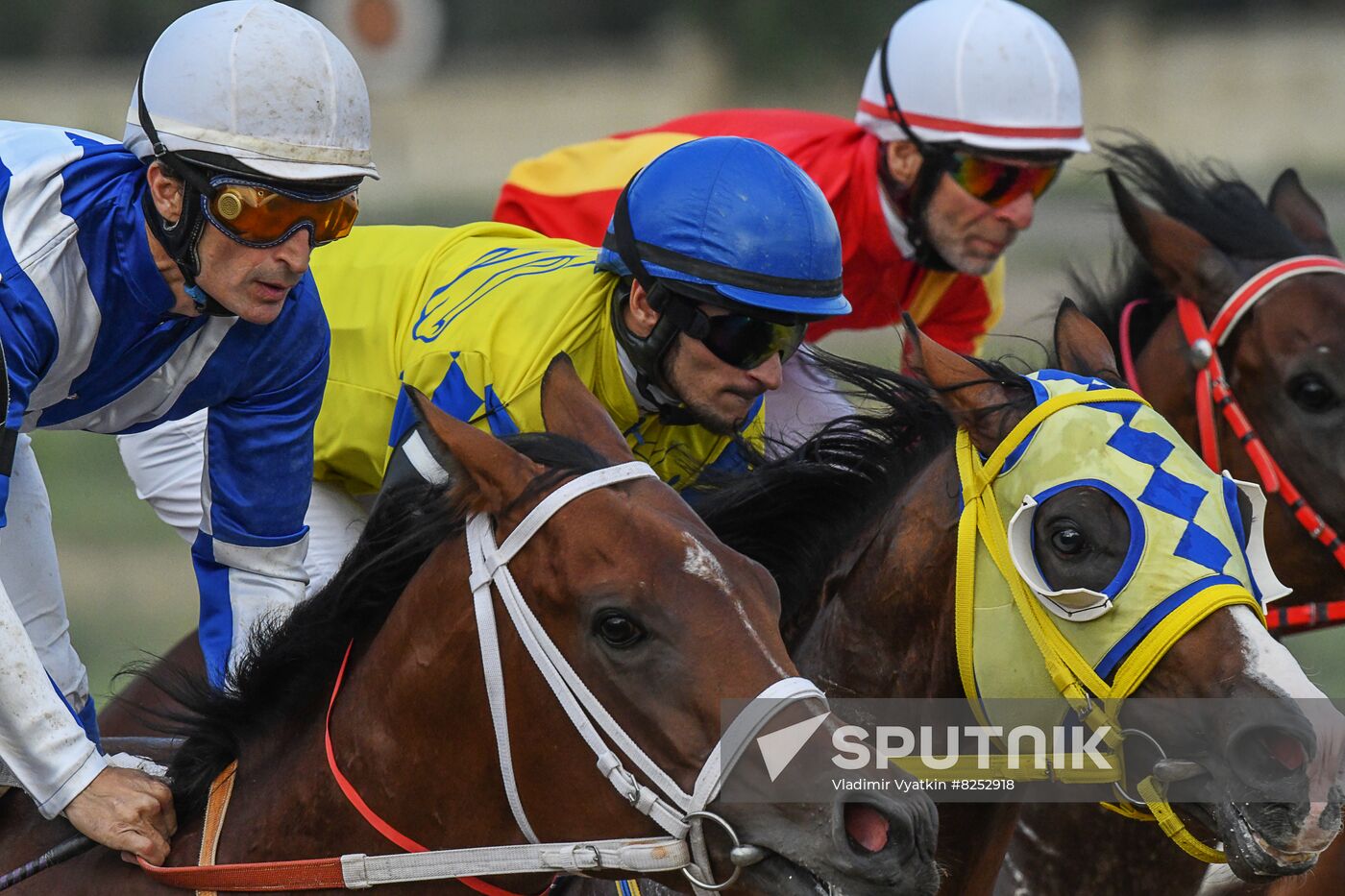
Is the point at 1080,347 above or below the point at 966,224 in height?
above

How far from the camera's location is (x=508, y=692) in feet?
7.95

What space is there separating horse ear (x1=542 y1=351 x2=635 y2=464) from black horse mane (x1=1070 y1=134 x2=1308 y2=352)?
1.95 meters

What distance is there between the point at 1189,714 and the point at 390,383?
1931 mm

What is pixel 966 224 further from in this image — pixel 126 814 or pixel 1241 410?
pixel 126 814

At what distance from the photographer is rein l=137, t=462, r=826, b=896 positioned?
2.31 m

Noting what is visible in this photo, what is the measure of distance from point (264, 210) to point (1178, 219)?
2515 mm

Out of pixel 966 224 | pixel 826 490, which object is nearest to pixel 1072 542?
pixel 826 490

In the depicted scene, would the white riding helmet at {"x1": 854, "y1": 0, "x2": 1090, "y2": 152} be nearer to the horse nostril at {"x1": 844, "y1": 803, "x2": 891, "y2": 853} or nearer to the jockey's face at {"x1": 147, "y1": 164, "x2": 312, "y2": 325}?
the jockey's face at {"x1": 147, "y1": 164, "x2": 312, "y2": 325}

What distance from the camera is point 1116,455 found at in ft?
9.16

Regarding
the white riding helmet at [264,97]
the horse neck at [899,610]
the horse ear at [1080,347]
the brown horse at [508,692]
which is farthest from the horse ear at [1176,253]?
the white riding helmet at [264,97]

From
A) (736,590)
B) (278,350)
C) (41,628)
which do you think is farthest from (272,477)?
(736,590)

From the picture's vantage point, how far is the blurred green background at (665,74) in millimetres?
18766

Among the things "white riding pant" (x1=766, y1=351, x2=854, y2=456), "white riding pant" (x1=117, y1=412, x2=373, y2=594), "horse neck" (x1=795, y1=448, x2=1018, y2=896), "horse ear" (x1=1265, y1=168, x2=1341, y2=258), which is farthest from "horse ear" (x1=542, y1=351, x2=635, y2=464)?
"horse ear" (x1=1265, y1=168, x2=1341, y2=258)

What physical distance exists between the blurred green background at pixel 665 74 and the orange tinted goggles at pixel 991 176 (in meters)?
9.69
